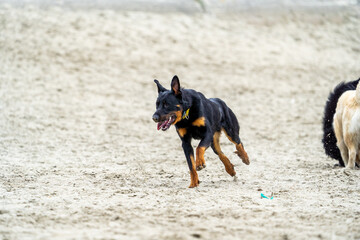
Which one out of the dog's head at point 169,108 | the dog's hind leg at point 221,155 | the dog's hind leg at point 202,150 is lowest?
the dog's hind leg at point 221,155

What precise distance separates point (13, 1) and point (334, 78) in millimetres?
10596

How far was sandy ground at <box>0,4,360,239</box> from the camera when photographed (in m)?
4.29

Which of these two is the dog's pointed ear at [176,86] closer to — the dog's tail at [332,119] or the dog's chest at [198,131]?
the dog's chest at [198,131]

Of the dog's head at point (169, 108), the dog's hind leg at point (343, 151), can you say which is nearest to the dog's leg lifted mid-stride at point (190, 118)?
A: the dog's head at point (169, 108)

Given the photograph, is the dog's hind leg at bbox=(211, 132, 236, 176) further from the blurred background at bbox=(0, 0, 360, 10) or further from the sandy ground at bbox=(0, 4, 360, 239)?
the blurred background at bbox=(0, 0, 360, 10)

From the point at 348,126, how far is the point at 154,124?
4968 millimetres

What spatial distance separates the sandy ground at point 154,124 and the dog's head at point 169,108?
2.71 feet

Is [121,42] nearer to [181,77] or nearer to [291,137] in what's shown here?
[181,77]

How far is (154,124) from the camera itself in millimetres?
10641

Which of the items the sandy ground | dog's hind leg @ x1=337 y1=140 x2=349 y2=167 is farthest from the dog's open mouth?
dog's hind leg @ x1=337 y1=140 x2=349 y2=167

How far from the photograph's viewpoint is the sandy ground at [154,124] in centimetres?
429

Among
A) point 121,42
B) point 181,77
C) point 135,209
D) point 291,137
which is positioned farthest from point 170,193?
point 121,42

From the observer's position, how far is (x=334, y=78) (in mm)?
14000

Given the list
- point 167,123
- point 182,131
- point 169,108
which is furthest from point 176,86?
point 182,131
